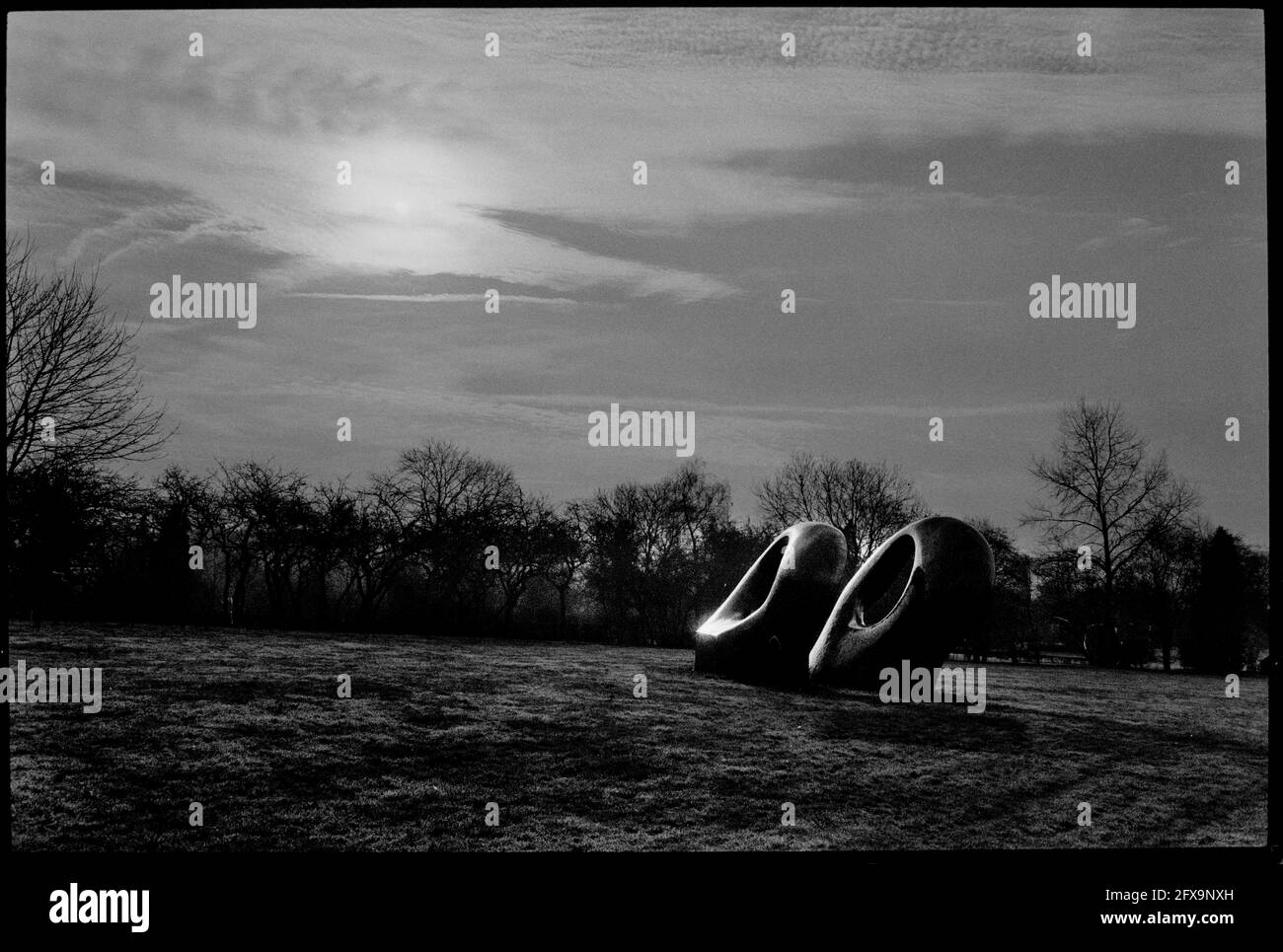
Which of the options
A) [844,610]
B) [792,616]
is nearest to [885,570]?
[844,610]

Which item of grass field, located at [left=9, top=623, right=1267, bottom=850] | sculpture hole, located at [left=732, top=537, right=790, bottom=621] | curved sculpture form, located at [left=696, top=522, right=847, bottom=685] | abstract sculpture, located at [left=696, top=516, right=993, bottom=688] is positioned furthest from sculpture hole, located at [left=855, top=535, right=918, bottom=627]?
grass field, located at [left=9, top=623, right=1267, bottom=850]

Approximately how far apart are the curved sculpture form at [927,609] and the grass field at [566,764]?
2.08 feet

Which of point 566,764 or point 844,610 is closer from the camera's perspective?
point 566,764

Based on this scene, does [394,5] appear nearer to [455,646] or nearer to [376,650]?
[376,650]

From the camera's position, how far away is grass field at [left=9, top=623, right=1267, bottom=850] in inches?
366

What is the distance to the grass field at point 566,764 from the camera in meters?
9.29

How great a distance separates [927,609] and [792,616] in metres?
2.40

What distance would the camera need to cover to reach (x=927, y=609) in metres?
14.8

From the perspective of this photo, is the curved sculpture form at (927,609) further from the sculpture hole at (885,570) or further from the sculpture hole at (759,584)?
the sculpture hole at (759,584)

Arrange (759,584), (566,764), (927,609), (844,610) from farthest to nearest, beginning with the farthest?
1. (759,584)
2. (844,610)
3. (927,609)
4. (566,764)

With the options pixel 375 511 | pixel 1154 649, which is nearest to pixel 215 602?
pixel 375 511

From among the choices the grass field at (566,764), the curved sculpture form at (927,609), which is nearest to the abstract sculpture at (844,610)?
the curved sculpture form at (927,609)

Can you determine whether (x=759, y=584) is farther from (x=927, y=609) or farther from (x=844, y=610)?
(x=927, y=609)
